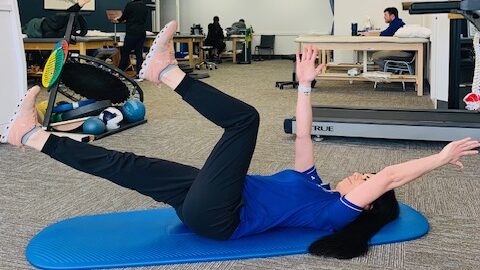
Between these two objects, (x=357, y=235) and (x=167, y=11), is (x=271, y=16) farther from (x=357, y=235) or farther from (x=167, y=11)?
(x=357, y=235)

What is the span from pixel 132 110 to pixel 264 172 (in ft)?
6.12

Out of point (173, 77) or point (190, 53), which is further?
point (190, 53)

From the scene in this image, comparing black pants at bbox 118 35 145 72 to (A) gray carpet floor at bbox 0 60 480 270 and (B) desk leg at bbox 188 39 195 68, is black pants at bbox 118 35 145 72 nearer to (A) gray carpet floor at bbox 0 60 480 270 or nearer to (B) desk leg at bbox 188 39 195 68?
(B) desk leg at bbox 188 39 195 68

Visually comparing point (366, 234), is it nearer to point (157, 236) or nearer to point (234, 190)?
point (234, 190)

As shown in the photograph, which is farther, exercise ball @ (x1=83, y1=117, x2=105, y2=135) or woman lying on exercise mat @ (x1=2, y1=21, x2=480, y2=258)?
exercise ball @ (x1=83, y1=117, x2=105, y2=135)

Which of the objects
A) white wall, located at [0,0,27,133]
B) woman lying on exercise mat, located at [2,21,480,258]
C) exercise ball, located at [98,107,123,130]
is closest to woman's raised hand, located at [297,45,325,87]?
woman lying on exercise mat, located at [2,21,480,258]

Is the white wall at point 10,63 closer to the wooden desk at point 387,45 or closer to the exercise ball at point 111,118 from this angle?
the exercise ball at point 111,118

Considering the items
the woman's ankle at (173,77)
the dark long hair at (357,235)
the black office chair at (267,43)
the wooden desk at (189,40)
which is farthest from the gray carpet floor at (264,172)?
the black office chair at (267,43)

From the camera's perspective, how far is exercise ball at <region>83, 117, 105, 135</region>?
417 cm

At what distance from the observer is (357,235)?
2000 millimetres

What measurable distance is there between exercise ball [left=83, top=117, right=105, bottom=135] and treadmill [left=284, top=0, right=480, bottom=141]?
1.53m

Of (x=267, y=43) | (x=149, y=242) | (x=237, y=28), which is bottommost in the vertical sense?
(x=149, y=242)

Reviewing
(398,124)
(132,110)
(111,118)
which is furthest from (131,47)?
(398,124)

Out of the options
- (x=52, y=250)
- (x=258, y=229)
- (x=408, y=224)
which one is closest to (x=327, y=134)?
(x=408, y=224)
